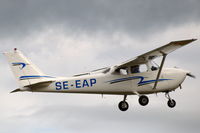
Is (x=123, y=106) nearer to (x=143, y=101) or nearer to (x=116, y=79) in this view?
(x=143, y=101)

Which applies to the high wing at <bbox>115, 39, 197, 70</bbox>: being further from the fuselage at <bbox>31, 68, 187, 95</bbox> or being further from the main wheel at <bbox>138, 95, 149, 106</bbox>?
the main wheel at <bbox>138, 95, 149, 106</bbox>

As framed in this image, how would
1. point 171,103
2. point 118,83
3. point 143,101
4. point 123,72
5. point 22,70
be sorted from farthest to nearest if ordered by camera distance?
point 171,103 → point 143,101 → point 123,72 → point 118,83 → point 22,70

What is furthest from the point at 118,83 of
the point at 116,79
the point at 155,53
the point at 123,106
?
the point at 155,53

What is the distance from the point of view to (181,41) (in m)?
24.9

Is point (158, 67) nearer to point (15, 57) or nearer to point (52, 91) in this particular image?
point (52, 91)

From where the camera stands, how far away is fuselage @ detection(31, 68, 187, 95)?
26172 mm

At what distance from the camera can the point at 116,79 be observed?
87.9 feet

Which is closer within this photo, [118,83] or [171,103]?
[118,83]

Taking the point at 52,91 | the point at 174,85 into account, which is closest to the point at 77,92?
the point at 52,91

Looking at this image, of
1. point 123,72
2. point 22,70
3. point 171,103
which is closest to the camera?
point 22,70

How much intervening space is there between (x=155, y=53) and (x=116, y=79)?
2.31 metres

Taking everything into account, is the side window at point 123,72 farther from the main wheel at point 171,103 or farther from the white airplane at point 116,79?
the main wheel at point 171,103

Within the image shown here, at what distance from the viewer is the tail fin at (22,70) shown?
2627 centimetres

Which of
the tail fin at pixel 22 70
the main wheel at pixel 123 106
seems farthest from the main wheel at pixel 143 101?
the tail fin at pixel 22 70
